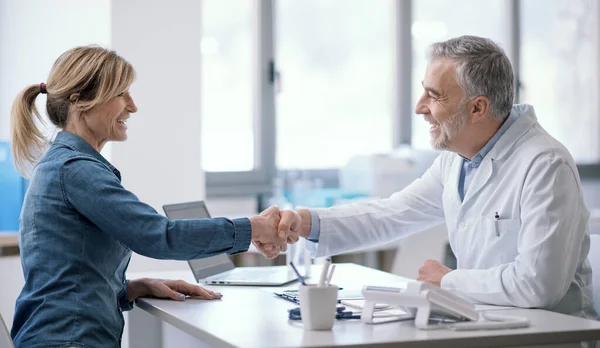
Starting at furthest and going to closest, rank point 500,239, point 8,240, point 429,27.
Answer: point 429,27
point 8,240
point 500,239

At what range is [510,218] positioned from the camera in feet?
6.45

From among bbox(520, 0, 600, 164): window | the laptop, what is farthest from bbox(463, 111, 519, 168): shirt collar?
bbox(520, 0, 600, 164): window

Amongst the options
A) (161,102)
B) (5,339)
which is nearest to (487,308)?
(5,339)

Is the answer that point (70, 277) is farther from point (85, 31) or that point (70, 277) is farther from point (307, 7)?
point (307, 7)

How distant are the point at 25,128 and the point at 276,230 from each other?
662mm

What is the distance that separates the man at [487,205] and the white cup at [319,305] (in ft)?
1.42

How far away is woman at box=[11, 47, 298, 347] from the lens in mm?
1723

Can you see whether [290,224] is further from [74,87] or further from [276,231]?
[74,87]

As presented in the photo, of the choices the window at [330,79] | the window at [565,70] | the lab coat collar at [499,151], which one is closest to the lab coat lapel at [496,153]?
the lab coat collar at [499,151]

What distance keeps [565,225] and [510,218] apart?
0.16m

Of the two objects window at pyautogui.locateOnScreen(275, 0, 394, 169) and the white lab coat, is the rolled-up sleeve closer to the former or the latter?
the white lab coat

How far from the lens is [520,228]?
192cm

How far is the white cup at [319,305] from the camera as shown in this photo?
1520mm

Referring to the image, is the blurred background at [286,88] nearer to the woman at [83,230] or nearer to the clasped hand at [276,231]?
the clasped hand at [276,231]
